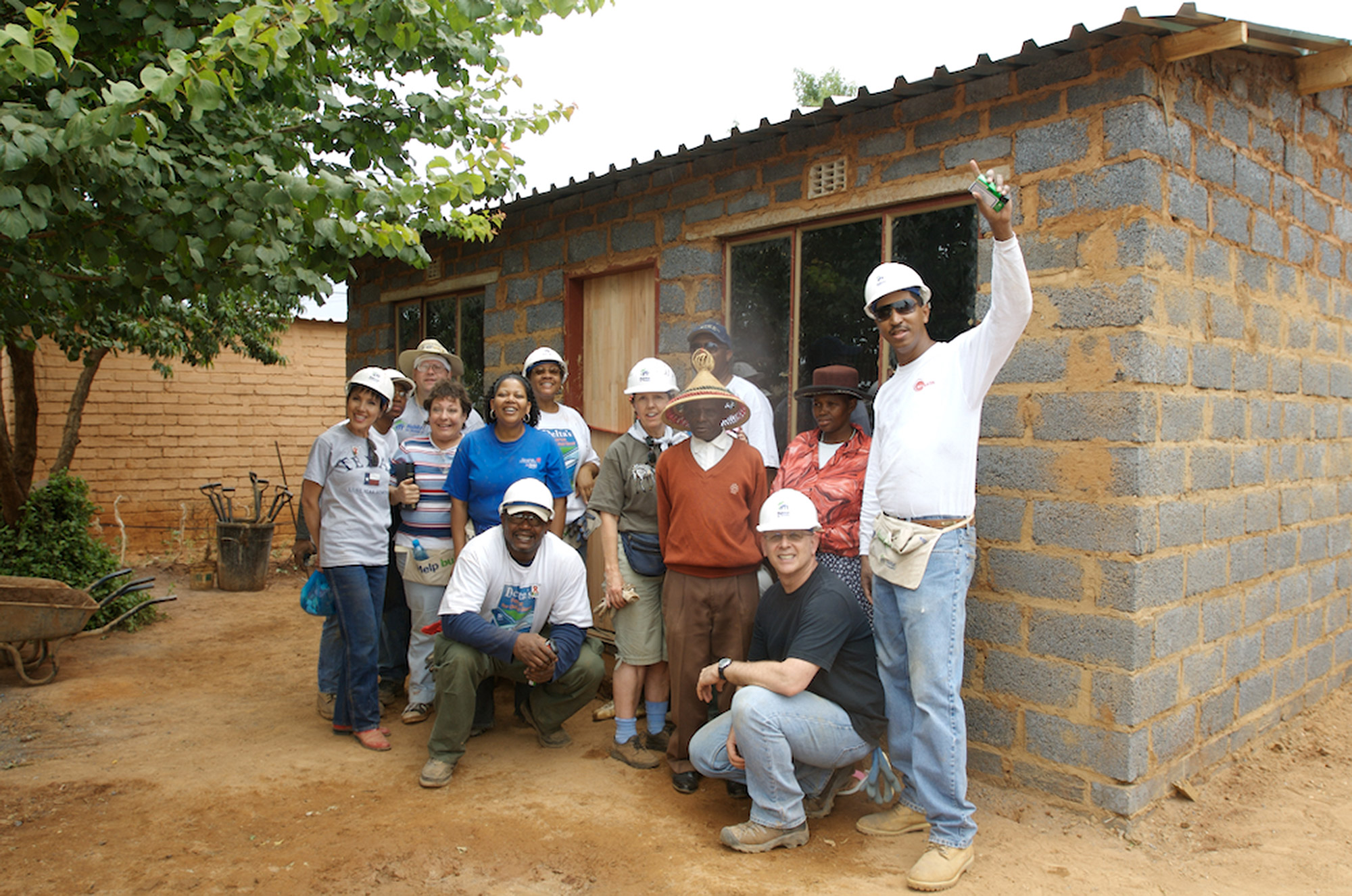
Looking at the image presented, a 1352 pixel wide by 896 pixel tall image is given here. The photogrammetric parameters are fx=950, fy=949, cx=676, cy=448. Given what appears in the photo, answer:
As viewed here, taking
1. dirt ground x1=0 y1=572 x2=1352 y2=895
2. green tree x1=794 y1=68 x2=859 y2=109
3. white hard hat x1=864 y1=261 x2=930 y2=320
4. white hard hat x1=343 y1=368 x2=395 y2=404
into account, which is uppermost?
green tree x1=794 y1=68 x2=859 y2=109

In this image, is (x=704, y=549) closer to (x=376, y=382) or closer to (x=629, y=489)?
(x=629, y=489)

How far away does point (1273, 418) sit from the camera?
190 inches

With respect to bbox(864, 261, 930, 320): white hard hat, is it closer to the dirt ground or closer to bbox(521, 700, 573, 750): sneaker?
the dirt ground

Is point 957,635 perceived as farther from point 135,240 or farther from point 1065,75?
point 135,240

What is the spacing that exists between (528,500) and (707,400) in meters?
0.96

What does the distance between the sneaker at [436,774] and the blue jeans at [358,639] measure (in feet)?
2.11

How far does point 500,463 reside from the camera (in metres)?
4.80

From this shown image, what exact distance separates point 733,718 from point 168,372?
28.4 ft

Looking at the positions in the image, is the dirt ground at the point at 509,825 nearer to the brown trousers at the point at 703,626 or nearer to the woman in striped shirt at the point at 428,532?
the woman in striped shirt at the point at 428,532

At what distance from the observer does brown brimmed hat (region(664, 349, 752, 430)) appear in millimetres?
4210

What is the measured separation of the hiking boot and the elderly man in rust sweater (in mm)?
256

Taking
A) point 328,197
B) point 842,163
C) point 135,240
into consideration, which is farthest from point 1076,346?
point 135,240

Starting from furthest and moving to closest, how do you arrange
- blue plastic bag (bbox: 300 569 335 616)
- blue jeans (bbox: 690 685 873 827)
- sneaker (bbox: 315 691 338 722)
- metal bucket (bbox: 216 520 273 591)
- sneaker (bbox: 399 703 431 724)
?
1. metal bucket (bbox: 216 520 273 591)
2. sneaker (bbox: 315 691 338 722)
3. sneaker (bbox: 399 703 431 724)
4. blue plastic bag (bbox: 300 569 335 616)
5. blue jeans (bbox: 690 685 873 827)

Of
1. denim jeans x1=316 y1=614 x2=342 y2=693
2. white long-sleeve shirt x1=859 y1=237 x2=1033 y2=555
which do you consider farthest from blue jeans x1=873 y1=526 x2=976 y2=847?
denim jeans x1=316 y1=614 x2=342 y2=693
